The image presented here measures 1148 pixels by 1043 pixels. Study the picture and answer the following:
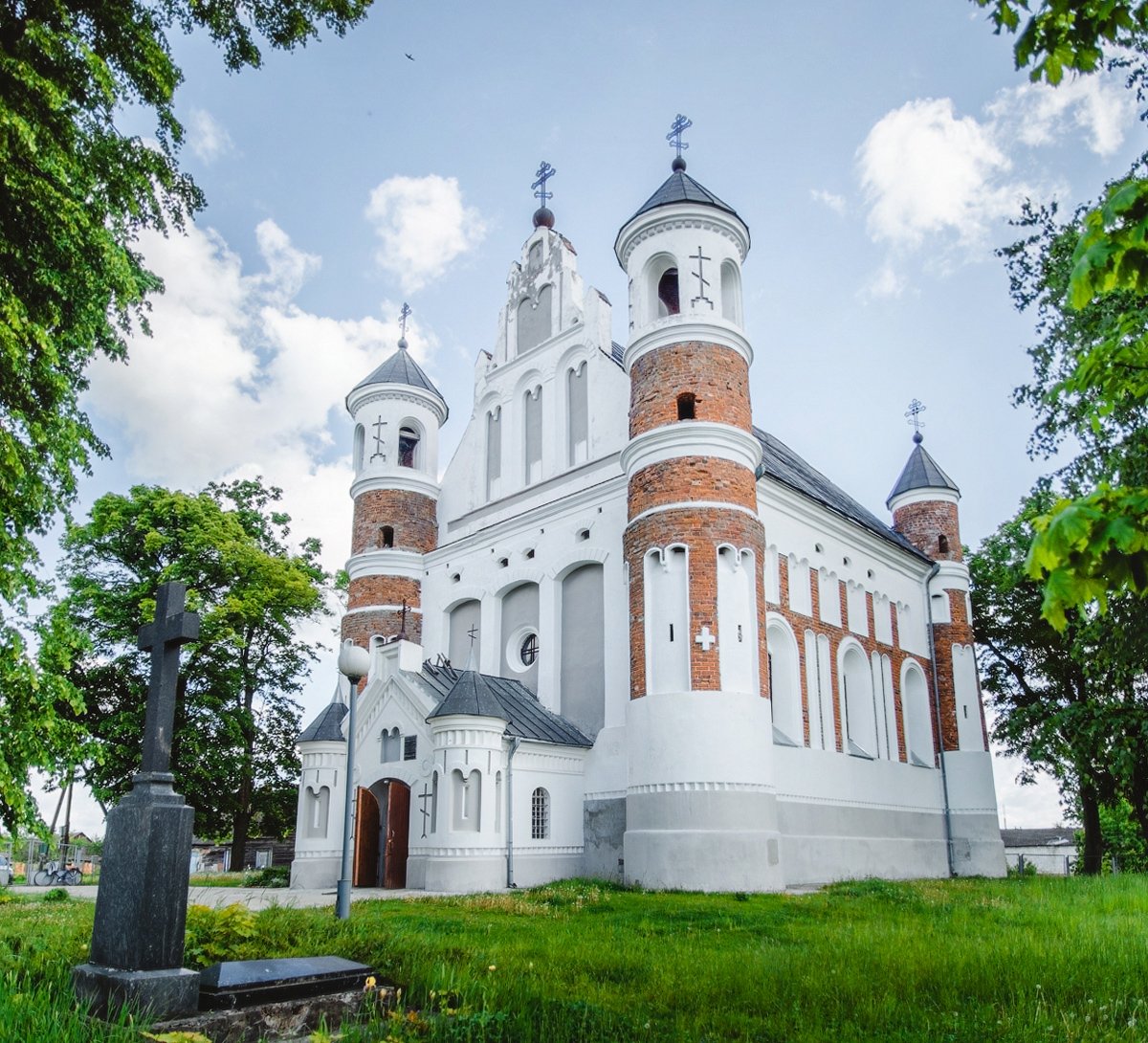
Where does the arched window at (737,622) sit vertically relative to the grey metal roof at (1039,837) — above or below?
above

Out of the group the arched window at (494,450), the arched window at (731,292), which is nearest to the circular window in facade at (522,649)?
the arched window at (494,450)

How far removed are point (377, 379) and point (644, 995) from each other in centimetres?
2305

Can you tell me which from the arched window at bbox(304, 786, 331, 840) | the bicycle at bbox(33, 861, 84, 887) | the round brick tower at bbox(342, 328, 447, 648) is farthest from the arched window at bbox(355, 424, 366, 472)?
the bicycle at bbox(33, 861, 84, 887)

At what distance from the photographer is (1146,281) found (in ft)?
13.8

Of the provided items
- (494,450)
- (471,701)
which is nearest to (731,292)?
(494,450)

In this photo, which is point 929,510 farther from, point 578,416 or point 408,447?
point 408,447

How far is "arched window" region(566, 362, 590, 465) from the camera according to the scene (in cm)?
2380

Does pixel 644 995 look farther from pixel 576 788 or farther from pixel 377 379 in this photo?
pixel 377 379

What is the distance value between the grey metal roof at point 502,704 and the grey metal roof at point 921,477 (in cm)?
1616

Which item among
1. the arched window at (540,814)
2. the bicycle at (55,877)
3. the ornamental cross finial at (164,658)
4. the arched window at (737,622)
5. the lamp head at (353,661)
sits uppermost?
the arched window at (737,622)

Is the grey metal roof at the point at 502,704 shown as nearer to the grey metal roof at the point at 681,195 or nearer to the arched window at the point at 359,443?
the arched window at the point at 359,443

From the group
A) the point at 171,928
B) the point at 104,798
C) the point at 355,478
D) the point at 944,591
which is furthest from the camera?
the point at 944,591

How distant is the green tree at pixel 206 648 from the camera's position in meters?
26.0

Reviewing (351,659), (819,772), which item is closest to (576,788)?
(819,772)
